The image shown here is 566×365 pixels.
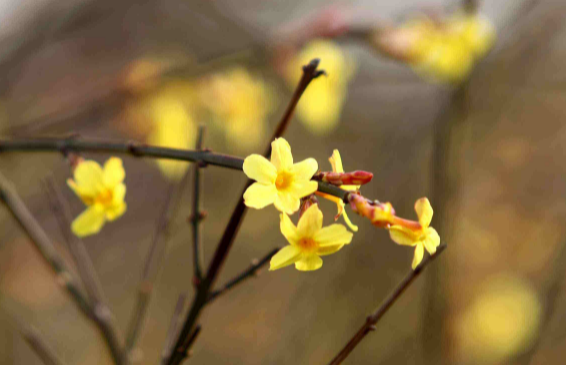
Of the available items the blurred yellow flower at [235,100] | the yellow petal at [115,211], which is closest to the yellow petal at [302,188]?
the yellow petal at [115,211]

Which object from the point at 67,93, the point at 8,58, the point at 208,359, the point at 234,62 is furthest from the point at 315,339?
the point at 67,93

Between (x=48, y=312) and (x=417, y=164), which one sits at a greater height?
(x=417, y=164)

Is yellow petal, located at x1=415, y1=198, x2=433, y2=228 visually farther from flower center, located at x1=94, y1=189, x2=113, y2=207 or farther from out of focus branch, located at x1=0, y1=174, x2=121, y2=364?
out of focus branch, located at x1=0, y1=174, x2=121, y2=364

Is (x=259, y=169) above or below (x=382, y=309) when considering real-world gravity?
above

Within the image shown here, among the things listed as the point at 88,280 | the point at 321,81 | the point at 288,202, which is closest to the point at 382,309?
the point at 288,202

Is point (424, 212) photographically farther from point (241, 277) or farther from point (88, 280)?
point (88, 280)

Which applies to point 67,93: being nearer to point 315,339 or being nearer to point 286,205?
point 315,339
